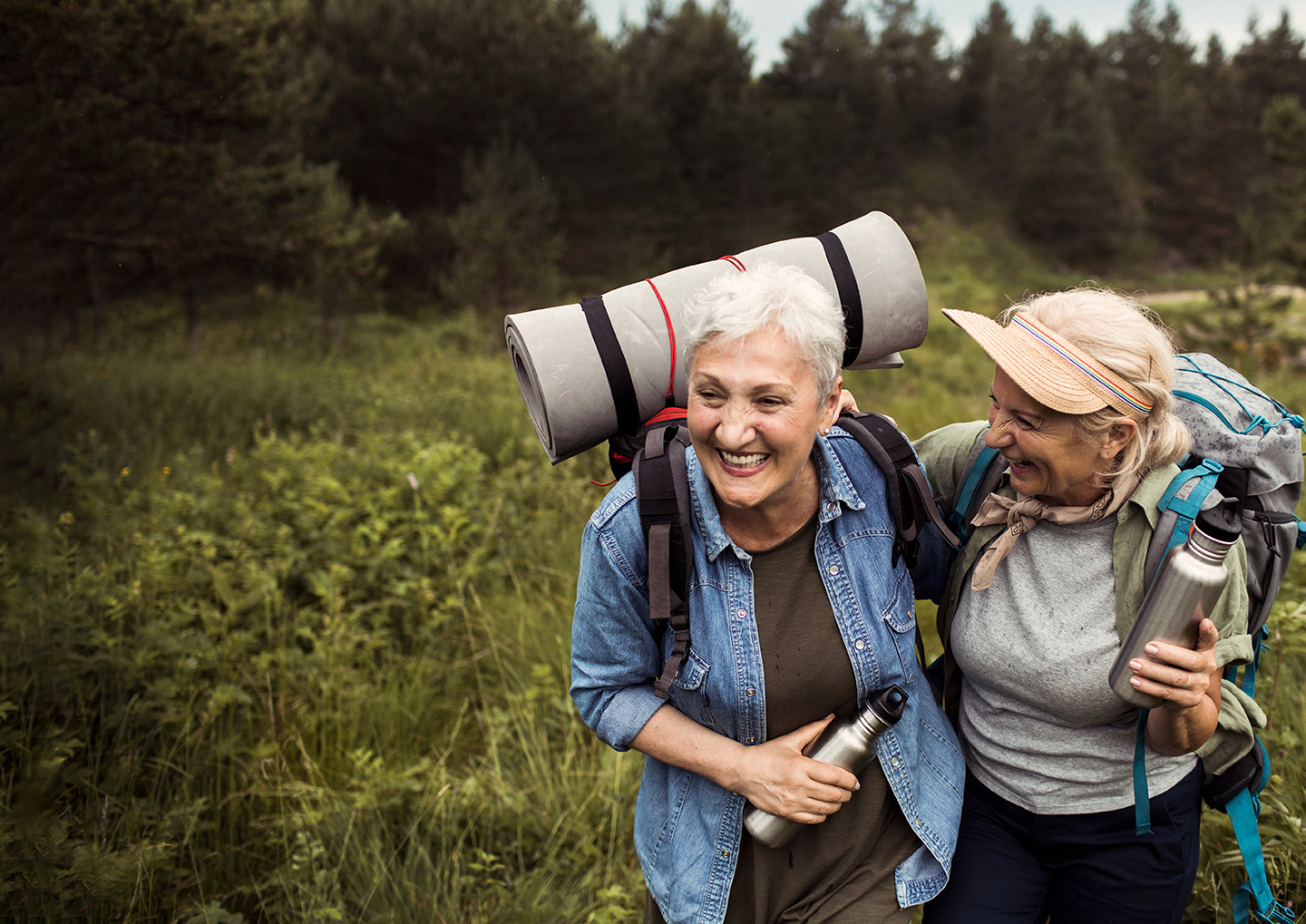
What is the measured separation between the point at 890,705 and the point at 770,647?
262mm

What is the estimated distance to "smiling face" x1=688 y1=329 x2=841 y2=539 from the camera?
5.17ft

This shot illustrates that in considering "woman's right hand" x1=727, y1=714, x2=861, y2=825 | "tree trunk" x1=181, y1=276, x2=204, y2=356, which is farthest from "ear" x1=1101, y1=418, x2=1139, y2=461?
"tree trunk" x1=181, y1=276, x2=204, y2=356

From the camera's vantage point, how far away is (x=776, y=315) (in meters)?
1.57

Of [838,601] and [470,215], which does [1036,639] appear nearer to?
[838,601]

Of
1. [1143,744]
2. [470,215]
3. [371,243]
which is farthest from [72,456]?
[470,215]

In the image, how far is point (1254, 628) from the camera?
69.1 inches

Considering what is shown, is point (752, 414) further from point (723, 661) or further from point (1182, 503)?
point (1182, 503)

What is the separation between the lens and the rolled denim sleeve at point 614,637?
1659 mm

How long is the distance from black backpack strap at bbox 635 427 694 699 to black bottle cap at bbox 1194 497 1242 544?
0.92m

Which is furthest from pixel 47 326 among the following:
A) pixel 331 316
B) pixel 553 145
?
pixel 553 145

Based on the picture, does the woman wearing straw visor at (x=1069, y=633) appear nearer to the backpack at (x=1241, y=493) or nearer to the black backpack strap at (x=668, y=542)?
the backpack at (x=1241, y=493)

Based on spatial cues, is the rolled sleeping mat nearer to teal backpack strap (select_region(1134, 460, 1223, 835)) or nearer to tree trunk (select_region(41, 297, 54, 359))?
teal backpack strap (select_region(1134, 460, 1223, 835))

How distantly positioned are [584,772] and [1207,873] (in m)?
2.01

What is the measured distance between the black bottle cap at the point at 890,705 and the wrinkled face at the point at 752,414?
1.53 ft
